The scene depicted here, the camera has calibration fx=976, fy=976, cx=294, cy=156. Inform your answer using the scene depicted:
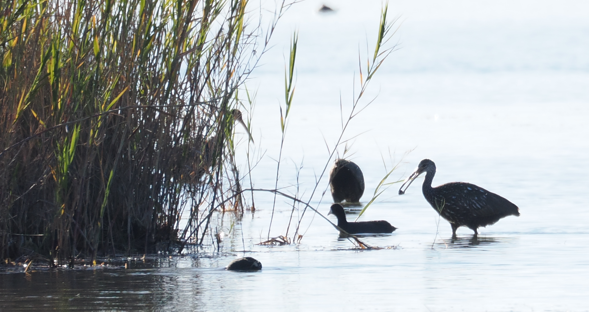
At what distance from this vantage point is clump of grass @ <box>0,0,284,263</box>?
627 cm

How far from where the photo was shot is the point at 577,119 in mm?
25234

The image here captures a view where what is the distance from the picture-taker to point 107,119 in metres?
6.68

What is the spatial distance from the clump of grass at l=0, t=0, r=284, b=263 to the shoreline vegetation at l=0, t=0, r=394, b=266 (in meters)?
0.01

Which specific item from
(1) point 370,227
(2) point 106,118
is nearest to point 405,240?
(1) point 370,227

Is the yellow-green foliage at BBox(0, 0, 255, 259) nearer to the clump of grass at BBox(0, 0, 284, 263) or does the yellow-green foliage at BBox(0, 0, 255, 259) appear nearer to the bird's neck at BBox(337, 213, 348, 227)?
the clump of grass at BBox(0, 0, 284, 263)

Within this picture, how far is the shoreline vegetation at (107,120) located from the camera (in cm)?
627

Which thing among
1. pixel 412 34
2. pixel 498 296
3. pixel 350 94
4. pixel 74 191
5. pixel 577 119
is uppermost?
pixel 412 34

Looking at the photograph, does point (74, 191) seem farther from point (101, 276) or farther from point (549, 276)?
point (549, 276)

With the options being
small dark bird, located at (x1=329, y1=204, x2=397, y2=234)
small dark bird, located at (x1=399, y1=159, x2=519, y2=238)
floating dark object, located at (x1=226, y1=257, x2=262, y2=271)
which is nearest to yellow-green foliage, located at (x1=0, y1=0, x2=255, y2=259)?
floating dark object, located at (x1=226, y1=257, x2=262, y2=271)

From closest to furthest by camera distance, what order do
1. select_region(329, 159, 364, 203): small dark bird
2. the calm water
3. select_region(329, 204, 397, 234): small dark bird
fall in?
the calm water, select_region(329, 204, 397, 234): small dark bird, select_region(329, 159, 364, 203): small dark bird

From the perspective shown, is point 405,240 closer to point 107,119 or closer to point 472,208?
point 472,208

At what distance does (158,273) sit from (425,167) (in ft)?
16.7

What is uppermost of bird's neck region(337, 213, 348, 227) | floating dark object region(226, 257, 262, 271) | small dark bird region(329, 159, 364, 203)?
small dark bird region(329, 159, 364, 203)

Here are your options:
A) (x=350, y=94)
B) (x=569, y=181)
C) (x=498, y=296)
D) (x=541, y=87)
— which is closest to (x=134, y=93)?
(x=498, y=296)
